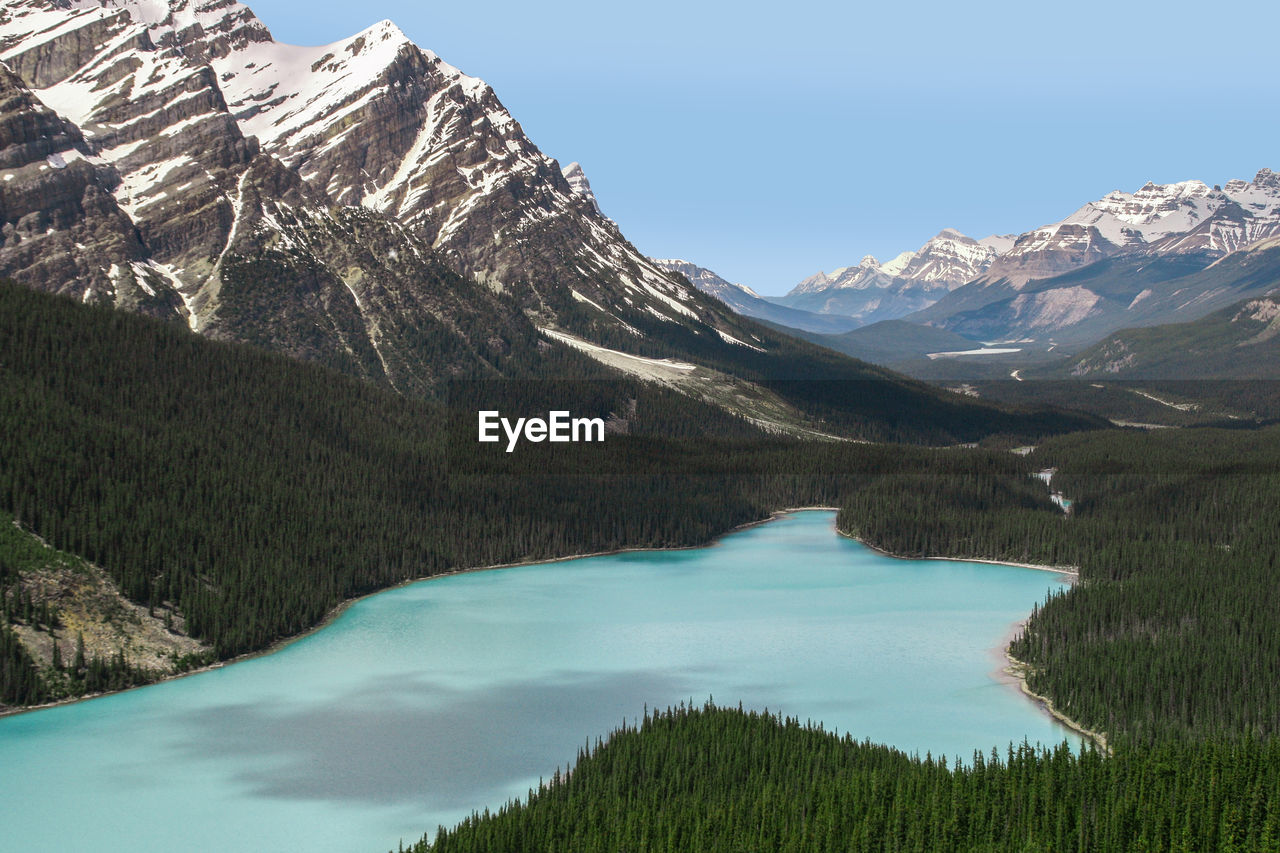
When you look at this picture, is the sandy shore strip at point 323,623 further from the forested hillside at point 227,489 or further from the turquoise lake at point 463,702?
the turquoise lake at point 463,702

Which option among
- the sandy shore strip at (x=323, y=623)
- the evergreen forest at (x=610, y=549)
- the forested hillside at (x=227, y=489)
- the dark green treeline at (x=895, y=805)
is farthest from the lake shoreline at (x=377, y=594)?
the dark green treeline at (x=895, y=805)

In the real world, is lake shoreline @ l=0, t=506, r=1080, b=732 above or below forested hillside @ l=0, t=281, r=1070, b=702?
below

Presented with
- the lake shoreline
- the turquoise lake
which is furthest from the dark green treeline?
the lake shoreline

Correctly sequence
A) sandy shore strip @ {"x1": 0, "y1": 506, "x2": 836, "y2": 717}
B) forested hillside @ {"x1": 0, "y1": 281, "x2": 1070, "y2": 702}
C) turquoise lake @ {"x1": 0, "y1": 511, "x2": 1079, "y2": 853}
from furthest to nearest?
forested hillside @ {"x1": 0, "y1": 281, "x2": 1070, "y2": 702}, sandy shore strip @ {"x1": 0, "y1": 506, "x2": 836, "y2": 717}, turquoise lake @ {"x1": 0, "y1": 511, "x2": 1079, "y2": 853}

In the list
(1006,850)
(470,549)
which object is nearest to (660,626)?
(470,549)

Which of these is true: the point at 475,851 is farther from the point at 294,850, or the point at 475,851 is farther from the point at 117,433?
the point at 117,433

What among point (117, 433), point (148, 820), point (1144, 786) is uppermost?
point (117, 433)

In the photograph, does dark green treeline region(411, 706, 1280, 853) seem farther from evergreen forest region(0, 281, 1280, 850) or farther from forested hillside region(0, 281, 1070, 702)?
forested hillside region(0, 281, 1070, 702)

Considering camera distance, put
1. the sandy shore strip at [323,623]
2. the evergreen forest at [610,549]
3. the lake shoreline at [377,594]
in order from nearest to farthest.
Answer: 1. the evergreen forest at [610,549]
2. the sandy shore strip at [323,623]
3. the lake shoreline at [377,594]
